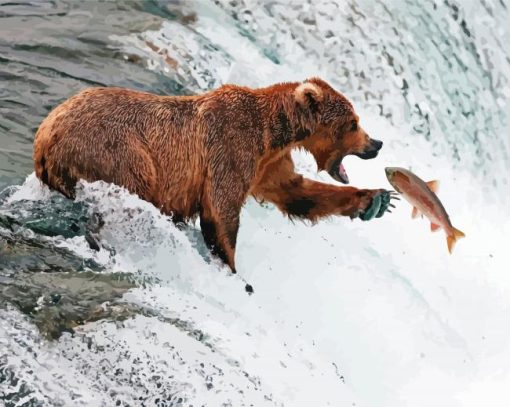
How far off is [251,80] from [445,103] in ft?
3.76

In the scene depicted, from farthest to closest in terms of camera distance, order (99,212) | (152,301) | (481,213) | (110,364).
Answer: (481,213) < (99,212) < (152,301) < (110,364)

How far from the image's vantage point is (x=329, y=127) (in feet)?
11.8

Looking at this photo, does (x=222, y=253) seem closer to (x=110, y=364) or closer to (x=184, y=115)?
(x=184, y=115)

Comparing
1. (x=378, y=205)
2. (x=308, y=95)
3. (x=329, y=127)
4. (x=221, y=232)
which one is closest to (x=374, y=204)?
(x=378, y=205)

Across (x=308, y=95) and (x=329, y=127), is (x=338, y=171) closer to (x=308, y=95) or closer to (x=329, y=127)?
(x=329, y=127)

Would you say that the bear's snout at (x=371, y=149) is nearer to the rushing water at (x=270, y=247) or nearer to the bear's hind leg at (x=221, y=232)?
the rushing water at (x=270, y=247)

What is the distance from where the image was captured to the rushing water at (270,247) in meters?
2.66

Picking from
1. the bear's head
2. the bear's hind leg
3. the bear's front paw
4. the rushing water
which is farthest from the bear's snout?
the bear's hind leg

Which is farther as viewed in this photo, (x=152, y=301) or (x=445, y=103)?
(x=445, y=103)

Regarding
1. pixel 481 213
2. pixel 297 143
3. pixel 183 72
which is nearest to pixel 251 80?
pixel 183 72

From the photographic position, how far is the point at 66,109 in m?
3.23

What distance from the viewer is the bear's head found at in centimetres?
351

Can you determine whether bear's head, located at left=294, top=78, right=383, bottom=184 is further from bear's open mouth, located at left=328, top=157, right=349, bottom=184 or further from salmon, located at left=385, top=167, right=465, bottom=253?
salmon, located at left=385, top=167, right=465, bottom=253

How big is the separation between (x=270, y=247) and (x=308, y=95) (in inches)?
24.5
